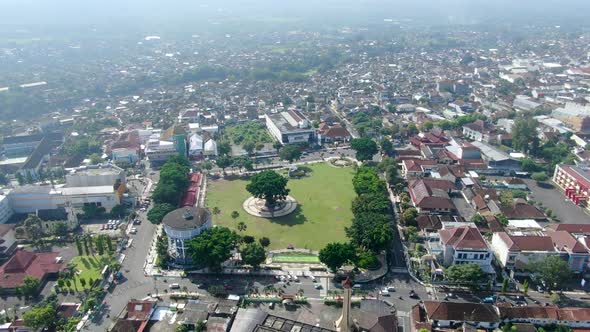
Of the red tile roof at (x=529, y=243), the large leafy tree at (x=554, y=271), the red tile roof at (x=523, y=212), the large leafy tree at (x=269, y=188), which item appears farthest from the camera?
the large leafy tree at (x=269, y=188)

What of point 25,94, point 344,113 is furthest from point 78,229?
point 25,94

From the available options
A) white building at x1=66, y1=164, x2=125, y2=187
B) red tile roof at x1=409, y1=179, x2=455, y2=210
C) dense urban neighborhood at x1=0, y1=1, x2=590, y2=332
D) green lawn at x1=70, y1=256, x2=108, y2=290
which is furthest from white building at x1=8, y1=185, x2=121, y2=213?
red tile roof at x1=409, y1=179, x2=455, y2=210

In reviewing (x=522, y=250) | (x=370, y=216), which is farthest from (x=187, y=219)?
(x=522, y=250)

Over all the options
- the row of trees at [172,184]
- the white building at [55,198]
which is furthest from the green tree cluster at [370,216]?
the white building at [55,198]

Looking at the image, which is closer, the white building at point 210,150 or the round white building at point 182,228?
the round white building at point 182,228

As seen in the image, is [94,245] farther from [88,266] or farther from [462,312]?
[462,312]

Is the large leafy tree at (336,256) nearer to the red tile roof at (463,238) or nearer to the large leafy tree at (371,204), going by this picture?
the large leafy tree at (371,204)
